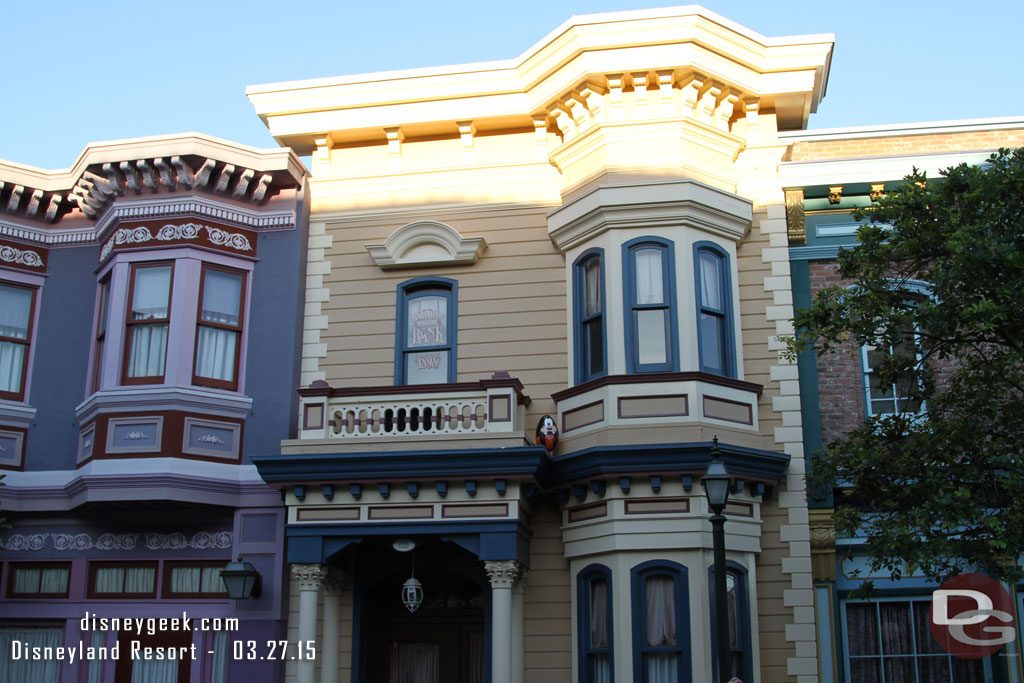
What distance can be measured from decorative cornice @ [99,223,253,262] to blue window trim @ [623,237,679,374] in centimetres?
575

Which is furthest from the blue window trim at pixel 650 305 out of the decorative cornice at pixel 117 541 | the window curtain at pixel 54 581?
the window curtain at pixel 54 581

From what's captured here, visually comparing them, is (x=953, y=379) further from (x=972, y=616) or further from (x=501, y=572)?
(x=501, y=572)

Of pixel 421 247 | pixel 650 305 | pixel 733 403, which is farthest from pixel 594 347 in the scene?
pixel 421 247

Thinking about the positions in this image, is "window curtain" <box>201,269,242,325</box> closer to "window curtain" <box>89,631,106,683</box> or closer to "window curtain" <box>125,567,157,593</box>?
"window curtain" <box>125,567,157,593</box>

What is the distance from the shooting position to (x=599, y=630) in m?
13.8

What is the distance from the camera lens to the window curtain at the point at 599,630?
13.6 metres

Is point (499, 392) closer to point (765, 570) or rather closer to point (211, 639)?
point (765, 570)

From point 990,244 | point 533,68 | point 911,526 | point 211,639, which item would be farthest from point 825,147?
point 211,639

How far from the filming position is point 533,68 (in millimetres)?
15836

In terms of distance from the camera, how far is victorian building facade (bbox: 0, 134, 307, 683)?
49.0 ft

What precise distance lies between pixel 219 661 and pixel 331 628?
1.66 metres

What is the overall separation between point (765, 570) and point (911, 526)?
3.27 metres

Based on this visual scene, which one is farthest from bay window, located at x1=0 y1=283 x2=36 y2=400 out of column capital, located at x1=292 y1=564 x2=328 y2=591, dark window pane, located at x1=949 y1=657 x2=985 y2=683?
dark window pane, located at x1=949 y1=657 x2=985 y2=683

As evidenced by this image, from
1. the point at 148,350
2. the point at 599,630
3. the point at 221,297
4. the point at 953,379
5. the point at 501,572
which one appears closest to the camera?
the point at 953,379
